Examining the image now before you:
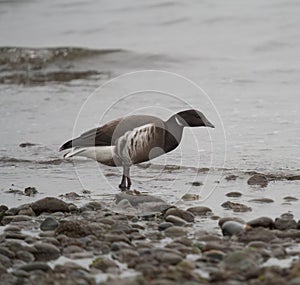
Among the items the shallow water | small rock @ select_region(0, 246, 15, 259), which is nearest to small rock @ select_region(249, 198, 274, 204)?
the shallow water

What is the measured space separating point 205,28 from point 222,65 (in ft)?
14.7

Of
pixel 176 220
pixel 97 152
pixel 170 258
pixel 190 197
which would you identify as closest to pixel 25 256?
pixel 170 258

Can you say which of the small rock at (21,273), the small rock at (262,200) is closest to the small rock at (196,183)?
the small rock at (262,200)

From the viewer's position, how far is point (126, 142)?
964 centimetres

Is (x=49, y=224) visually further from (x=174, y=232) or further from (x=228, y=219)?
(x=228, y=219)

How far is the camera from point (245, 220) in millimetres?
8008

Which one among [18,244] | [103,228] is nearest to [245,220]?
[103,228]

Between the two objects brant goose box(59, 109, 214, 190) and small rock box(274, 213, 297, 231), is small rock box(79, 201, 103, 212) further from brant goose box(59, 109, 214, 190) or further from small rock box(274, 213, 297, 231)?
small rock box(274, 213, 297, 231)

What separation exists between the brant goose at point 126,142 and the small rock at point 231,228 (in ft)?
7.83

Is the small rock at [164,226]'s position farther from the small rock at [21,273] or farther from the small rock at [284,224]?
the small rock at [21,273]

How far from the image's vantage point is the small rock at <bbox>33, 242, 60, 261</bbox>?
6827mm

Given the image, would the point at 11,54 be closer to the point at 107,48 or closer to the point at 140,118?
the point at 107,48

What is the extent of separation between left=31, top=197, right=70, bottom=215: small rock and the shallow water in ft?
2.38

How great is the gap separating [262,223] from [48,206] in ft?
6.87
